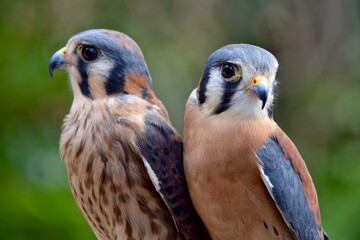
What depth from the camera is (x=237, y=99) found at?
312 centimetres

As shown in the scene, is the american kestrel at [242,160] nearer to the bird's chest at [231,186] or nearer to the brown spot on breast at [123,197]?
the bird's chest at [231,186]

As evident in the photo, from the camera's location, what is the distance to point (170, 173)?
3213mm

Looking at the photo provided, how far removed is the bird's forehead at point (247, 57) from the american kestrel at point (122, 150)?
38 cm

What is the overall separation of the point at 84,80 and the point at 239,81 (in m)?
0.65

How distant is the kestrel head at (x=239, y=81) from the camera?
3.07 meters

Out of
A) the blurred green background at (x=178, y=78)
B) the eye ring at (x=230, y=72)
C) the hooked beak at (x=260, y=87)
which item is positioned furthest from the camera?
the blurred green background at (x=178, y=78)

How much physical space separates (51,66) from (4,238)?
1730 mm

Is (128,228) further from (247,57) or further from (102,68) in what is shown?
(247,57)

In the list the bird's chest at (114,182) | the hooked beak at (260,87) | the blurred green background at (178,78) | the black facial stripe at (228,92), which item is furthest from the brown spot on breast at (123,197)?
the blurred green background at (178,78)

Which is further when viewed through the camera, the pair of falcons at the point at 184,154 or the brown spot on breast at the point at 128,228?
the brown spot on breast at the point at 128,228

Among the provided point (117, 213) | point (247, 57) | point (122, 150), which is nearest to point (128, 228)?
point (117, 213)

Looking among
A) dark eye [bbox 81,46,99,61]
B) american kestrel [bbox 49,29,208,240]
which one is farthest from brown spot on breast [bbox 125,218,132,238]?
dark eye [bbox 81,46,99,61]

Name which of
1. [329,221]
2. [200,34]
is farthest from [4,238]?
[200,34]

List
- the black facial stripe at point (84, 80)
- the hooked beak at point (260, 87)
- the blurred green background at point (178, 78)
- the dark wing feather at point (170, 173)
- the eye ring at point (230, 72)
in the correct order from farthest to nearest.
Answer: the blurred green background at point (178, 78)
the black facial stripe at point (84, 80)
the dark wing feather at point (170, 173)
the eye ring at point (230, 72)
the hooked beak at point (260, 87)
